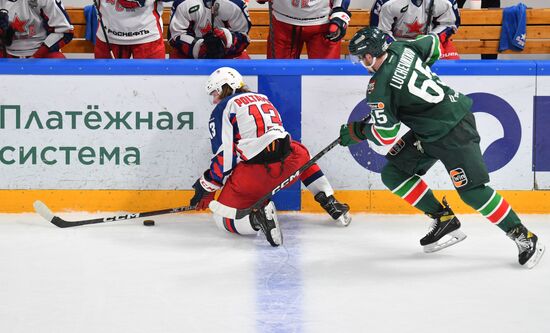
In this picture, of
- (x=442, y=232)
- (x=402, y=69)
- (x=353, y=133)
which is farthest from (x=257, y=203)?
(x=402, y=69)

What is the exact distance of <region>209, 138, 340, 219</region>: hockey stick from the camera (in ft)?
→ 15.5

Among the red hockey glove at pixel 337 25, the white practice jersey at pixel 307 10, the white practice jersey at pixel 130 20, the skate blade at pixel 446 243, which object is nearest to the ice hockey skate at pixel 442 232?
the skate blade at pixel 446 243

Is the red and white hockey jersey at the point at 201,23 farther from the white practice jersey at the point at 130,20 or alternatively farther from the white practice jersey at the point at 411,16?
the white practice jersey at the point at 411,16

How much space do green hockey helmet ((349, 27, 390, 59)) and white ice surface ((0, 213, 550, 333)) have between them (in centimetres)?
91

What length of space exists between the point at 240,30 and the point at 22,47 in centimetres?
129

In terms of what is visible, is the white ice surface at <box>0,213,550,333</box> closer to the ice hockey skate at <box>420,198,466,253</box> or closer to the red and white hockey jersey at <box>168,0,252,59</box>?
the ice hockey skate at <box>420,198,466,253</box>

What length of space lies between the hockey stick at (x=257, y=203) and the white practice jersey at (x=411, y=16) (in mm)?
1668

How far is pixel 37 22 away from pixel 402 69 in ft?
8.23

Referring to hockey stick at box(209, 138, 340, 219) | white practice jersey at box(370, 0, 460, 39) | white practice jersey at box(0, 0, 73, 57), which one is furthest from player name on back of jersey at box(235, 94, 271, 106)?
white practice jersey at box(370, 0, 460, 39)

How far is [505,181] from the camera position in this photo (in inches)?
205

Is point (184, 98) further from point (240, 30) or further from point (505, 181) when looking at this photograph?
point (505, 181)

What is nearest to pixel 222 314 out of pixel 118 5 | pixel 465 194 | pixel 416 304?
pixel 416 304

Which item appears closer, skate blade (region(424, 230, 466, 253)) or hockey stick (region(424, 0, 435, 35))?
skate blade (region(424, 230, 466, 253))

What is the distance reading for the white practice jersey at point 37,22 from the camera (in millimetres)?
5664
